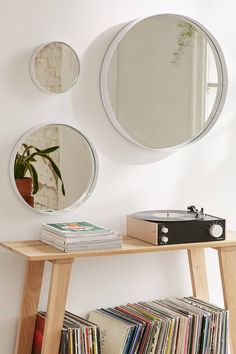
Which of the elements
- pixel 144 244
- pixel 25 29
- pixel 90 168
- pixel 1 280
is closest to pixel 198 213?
pixel 144 244

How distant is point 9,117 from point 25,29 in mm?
317

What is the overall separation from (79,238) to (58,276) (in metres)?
0.14

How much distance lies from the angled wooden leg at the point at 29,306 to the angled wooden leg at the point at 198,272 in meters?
0.67

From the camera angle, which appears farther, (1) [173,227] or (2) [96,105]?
(2) [96,105]

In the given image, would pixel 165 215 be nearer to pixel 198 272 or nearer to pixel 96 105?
Result: pixel 198 272

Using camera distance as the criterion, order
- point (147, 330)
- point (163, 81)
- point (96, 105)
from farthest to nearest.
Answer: point (163, 81)
point (96, 105)
point (147, 330)

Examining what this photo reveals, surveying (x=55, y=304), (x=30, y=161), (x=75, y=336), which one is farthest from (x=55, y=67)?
(x=75, y=336)

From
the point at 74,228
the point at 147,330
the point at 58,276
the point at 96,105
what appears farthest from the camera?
the point at 96,105

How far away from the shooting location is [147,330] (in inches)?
91.5

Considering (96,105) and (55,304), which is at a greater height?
(96,105)

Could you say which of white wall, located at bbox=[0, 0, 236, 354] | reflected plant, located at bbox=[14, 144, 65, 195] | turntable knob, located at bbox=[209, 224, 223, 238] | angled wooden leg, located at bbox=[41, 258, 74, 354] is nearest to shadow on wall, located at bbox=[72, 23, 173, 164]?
white wall, located at bbox=[0, 0, 236, 354]

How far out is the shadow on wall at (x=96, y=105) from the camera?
7.84 ft

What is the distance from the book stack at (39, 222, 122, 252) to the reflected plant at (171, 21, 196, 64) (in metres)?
0.81

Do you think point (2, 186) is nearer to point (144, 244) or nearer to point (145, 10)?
point (144, 244)
